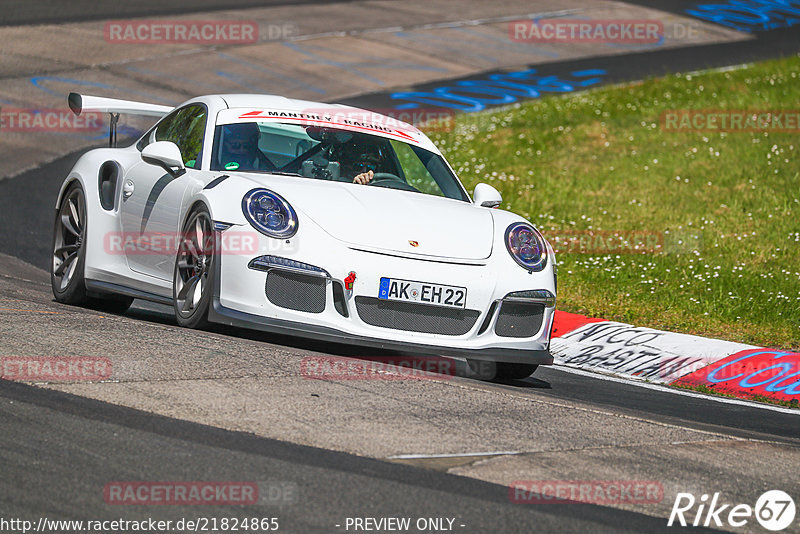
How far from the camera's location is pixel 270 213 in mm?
6789

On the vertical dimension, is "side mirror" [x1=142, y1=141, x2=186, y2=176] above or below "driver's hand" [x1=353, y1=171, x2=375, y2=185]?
above

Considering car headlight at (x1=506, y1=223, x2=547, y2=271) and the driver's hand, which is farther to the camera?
the driver's hand

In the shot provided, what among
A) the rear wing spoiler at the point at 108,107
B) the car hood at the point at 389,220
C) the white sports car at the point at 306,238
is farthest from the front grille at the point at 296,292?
the rear wing spoiler at the point at 108,107

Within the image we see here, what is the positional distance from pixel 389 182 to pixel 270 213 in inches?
51.2

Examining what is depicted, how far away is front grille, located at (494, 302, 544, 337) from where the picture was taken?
6969mm

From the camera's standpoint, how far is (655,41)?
2675cm

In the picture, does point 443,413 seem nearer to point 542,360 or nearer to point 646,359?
point 542,360

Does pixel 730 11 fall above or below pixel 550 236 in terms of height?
above

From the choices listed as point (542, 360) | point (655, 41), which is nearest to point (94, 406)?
point (542, 360)

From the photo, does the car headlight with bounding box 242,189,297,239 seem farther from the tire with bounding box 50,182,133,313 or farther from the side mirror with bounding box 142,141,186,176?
the tire with bounding box 50,182,133,313

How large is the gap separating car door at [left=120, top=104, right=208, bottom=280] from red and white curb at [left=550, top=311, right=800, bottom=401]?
9.68 ft

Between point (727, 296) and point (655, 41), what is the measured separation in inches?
678

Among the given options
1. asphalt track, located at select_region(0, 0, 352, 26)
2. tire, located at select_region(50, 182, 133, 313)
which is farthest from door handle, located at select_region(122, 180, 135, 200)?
asphalt track, located at select_region(0, 0, 352, 26)

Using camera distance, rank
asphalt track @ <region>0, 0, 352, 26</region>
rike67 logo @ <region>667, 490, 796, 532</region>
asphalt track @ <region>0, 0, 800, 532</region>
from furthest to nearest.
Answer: asphalt track @ <region>0, 0, 352, 26</region>, rike67 logo @ <region>667, 490, 796, 532</region>, asphalt track @ <region>0, 0, 800, 532</region>
